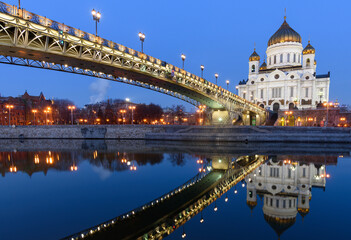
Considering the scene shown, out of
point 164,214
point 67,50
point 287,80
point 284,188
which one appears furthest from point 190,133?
point 287,80

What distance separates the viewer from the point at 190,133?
122 feet

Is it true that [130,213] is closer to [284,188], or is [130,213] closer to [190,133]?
[284,188]

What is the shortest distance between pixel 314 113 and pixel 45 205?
195ft

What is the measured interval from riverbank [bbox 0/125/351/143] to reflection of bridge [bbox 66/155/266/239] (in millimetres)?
23773

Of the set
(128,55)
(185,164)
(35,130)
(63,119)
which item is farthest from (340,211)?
(63,119)

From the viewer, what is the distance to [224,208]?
8.04 metres

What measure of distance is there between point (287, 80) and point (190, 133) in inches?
1989

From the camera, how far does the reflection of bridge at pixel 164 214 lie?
6162 mm

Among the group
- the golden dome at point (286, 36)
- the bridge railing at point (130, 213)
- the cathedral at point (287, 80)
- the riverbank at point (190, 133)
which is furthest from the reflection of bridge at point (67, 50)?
the golden dome at point (286, 36)

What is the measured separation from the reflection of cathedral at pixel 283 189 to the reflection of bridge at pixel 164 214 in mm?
1377

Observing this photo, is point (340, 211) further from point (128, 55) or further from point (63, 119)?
point (63, 119)

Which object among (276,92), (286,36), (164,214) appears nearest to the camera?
(164,214)

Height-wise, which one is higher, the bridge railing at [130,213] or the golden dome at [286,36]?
the golden dome at [286,36]

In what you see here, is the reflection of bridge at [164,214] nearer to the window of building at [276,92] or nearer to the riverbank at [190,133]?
the riverbank at [190,133]
